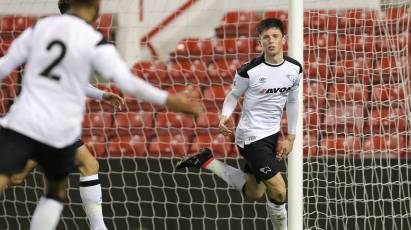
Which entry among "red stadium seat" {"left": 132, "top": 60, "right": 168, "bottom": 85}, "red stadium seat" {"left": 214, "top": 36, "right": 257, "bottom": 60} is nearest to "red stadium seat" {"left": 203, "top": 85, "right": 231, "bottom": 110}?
"red stadium seat" {"left": 214, "top": 36, "right": 257, "bottom": 60}

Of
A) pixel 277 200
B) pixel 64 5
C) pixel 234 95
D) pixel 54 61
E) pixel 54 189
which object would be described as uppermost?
pixel 64 5

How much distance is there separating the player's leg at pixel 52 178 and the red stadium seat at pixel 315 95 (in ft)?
10.3

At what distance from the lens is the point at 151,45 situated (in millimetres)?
8867

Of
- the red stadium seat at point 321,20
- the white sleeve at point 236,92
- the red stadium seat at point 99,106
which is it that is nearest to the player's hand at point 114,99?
the white sleeve at point 236,92

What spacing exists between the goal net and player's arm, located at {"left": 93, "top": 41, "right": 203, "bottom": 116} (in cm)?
259

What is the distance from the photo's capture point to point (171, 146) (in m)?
7.71

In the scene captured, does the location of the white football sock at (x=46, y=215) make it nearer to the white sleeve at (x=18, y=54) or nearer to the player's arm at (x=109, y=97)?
the white sleeve at (x=18, y=54)

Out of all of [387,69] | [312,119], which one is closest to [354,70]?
[387,69]

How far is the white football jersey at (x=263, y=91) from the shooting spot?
5547mm

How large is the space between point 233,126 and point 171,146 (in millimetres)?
626

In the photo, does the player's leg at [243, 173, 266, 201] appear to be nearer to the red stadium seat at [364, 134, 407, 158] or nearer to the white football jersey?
the white football jersey

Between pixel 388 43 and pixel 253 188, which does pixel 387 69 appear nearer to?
pixel 388 43

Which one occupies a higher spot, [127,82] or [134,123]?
[127,82]

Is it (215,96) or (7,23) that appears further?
(7,23)
